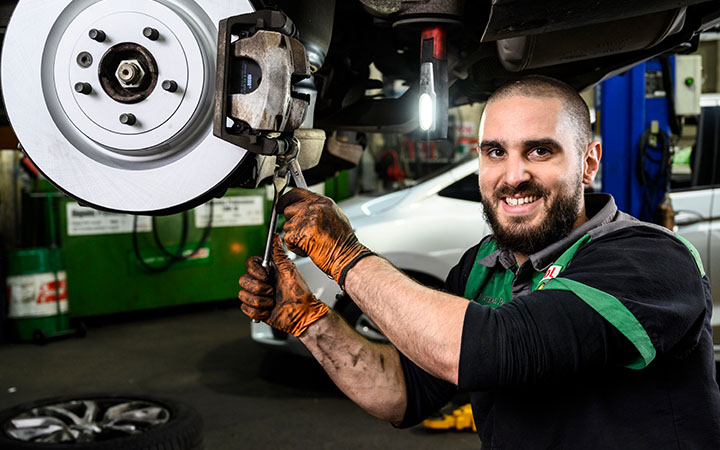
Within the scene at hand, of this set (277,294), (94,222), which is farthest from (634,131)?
(94,222)

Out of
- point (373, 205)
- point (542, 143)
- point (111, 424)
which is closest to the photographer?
point (542, 143)

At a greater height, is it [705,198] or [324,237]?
[324,237]

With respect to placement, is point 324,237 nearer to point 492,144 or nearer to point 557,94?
point 492,144

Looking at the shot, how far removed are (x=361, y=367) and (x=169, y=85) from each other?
58cm

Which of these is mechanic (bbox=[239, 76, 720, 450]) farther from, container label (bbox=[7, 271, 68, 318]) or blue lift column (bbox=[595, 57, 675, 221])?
container label (bbox=[7, 271, 68, 318])

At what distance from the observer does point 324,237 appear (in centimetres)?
95

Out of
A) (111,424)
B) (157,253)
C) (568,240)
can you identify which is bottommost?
(111,424)

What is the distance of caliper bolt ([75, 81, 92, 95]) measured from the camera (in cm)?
95

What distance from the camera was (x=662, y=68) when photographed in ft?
10.4

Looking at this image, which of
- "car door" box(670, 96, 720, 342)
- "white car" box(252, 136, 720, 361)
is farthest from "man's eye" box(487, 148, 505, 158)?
"car door" box(670, 96, 720, 342)

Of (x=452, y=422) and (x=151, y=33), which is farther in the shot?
(x=452, y=422)

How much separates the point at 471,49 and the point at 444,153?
632 centimetres

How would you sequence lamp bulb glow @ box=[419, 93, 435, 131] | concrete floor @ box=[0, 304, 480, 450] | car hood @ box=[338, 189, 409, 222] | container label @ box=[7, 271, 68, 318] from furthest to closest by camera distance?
container label @ box=[7, 271, 68, 318] → car hood @ box=[338, 189, 409, 222] → concrete floor @ box=[0, 304, 480, 450] → lamp bulb glow @ box=[419, 93, 435, 131]

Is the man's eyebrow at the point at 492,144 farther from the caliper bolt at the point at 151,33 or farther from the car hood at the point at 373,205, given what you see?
the car hood at the point at 373,205
